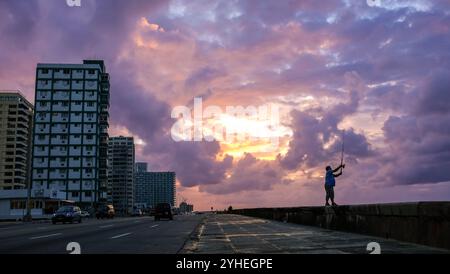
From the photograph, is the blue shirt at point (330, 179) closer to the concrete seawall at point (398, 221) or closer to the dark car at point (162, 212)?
the concrete seawall at point (398, 221)

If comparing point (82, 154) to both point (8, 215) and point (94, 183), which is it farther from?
point (8, 215)

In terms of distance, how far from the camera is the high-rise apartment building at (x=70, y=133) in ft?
427

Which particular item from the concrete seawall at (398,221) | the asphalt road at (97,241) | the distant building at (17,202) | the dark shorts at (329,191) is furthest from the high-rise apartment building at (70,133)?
the concrete seawall at (398,221)

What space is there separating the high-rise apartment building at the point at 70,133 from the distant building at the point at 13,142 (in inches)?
2051

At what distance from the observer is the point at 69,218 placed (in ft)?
124

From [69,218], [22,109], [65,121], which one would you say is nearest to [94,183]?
[65,121]

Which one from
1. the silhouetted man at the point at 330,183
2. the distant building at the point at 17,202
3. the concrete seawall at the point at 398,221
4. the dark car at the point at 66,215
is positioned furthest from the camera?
the distant building at the point at 17,202

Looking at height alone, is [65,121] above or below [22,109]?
below

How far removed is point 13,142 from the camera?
18325 centimetres

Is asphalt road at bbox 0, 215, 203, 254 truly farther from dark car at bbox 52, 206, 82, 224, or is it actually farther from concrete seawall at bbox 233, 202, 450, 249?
dark car at bbox 52, 206, 82, 224

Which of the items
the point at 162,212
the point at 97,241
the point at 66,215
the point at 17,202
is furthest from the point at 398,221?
the point at 17,202
